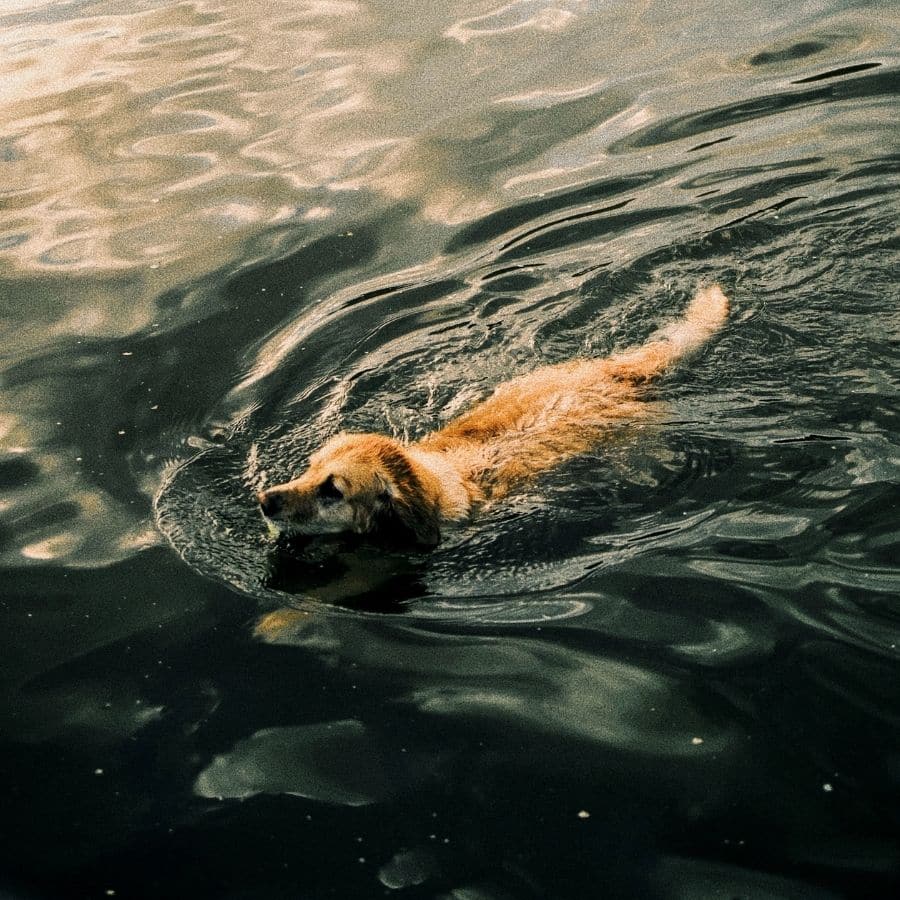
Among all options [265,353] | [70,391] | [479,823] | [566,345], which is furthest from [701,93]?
[479,823]

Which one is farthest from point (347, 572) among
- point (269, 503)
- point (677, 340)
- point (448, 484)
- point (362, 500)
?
point (677, 340)

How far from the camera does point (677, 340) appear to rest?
7066 mm

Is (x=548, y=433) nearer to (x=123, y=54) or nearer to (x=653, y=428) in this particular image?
(x=653, y=428)

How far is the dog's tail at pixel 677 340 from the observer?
22.1ft

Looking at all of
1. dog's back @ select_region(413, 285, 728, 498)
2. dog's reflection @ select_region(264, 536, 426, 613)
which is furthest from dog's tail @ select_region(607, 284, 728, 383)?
dog's reflection @ select_region(264, 536, 426, 613)

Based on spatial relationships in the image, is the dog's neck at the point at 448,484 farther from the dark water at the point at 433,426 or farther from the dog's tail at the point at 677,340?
the dog's tail at the point at 677,340

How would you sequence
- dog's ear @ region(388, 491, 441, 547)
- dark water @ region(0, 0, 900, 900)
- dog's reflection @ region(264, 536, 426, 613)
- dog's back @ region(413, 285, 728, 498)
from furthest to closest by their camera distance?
dog's back @ region(413, 285, 728, 498) < dog's ear @ region(388, 491, 441, 547) < dog's reflection @ region(264, 536, 426, 613) < dark water @ region(0, 0, 900, 900)

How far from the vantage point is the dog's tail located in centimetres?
672

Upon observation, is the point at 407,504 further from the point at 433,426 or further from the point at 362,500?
the point at 433,426

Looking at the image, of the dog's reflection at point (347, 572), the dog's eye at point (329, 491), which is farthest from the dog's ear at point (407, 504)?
the dog's eye at point (329, 491)

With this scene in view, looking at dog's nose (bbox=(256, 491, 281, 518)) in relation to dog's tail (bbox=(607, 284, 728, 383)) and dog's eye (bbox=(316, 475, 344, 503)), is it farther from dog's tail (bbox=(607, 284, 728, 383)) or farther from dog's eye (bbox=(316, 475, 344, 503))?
dog's tail (bbox=(607, 284, 728, 383))

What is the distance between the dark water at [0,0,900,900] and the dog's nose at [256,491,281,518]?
0.22 metres

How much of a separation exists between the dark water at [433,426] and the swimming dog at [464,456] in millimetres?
148

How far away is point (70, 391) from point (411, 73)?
514 cm
